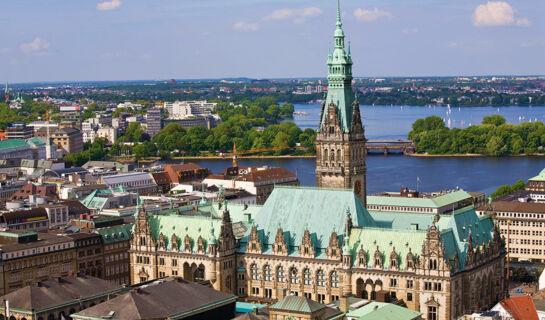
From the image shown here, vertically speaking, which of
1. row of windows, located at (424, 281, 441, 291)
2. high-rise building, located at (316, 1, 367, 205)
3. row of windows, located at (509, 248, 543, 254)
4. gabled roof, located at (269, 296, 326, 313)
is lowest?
row of windows, located at (509, 248, 543, 254)

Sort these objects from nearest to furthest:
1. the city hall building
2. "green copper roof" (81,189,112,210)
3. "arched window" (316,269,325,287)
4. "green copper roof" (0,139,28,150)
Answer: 1. the city hall building
2. "arched window" (316,269,325,287)
3. "green copper roof" (81,189,112,210)
4. "green copper roof" (0,139,28,150)

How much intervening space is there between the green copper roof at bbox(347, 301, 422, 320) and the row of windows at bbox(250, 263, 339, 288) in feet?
22.6

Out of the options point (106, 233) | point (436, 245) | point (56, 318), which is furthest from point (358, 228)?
point (106, 233)

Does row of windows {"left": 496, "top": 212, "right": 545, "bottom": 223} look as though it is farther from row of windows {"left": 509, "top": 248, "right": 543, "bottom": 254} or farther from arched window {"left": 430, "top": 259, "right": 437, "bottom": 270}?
arched window {"left": 430, "top": 259, "right": 437, "bottom": 270}

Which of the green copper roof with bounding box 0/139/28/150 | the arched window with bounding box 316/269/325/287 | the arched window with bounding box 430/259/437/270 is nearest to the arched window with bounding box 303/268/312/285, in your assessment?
the arched window with bounding box 316/269/325/287

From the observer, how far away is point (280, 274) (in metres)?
72.8

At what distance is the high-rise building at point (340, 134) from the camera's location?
80.7m

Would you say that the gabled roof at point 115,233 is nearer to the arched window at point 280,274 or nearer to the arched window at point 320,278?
the arched window at point 280,274

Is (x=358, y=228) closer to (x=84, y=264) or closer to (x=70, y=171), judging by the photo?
(x=84, y=264)

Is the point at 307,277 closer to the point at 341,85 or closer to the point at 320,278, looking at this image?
the point at 320,278

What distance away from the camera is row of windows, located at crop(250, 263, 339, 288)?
231 feet

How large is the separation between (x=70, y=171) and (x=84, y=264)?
7304 centimetres

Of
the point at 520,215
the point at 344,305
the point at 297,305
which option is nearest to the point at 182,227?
the point at 344,305

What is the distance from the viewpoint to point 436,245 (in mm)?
66062
